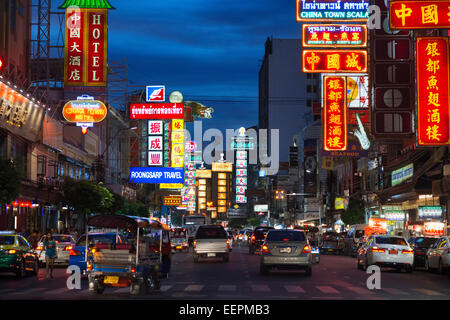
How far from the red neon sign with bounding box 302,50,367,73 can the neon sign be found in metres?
2.94

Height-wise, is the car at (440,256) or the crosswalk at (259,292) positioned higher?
the car at (440,256)

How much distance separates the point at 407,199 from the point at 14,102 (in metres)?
34.1

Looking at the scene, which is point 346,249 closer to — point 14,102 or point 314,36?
point 314,36

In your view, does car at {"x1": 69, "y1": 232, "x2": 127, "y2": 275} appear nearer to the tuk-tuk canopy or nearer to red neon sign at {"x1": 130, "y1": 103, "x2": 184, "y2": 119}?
the tuk-tuk canopy

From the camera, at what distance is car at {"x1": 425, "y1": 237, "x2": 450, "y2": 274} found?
105ft

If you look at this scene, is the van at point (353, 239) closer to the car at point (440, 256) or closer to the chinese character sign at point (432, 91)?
Result: the chinese character sign at point (432, 91)

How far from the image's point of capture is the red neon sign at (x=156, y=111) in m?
85.4

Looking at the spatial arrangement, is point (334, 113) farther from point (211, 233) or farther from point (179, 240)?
point (211, 233)

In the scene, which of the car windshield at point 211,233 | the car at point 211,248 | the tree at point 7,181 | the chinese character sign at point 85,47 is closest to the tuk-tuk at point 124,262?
the tree at point 7,181

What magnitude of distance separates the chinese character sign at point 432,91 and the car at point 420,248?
250 inches

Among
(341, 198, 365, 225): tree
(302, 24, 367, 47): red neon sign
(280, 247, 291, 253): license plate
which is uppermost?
(302, 24, 367, 47): red neon sign

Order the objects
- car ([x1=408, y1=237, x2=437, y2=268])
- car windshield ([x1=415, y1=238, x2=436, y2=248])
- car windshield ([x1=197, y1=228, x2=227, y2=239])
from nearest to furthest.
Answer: car ([x1=408, y1=237, x2=437, y2=268]) < car windshield ([x1=415, y1=238, x2=436, y2=248]) < car windshield ([x1=197, y1=228, x2=227, y2=239])

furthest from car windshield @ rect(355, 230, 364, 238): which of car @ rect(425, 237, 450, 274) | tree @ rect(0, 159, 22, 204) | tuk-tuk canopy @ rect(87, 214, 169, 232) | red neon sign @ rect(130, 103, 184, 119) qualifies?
tuk-tuk canopy @ rect(87, 214, 169, 232)

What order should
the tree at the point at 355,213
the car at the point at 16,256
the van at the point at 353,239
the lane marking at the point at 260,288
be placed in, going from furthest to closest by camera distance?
the tree at the point at 355,213 < the van at the point at 353,239 < the car at the point at 16,256 < the lane marking at the point at 260,288
